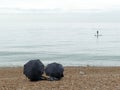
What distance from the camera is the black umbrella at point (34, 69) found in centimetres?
1605

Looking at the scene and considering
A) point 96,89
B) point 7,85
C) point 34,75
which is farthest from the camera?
point 34,75

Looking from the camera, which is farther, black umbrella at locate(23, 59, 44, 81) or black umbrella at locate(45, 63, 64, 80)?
black umbrella at locate(45, 63, 64, 80)

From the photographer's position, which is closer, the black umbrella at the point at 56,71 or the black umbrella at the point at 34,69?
the black umbrella at the point at 34,69

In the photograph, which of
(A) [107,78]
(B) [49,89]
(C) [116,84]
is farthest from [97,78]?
(B) [49,89]

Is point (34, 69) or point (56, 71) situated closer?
point (34, 69)

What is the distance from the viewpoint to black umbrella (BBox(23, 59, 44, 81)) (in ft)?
52.6

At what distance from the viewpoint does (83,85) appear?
1451 centimetres

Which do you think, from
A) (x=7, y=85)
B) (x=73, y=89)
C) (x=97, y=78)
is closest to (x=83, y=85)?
(x=73, y=89)

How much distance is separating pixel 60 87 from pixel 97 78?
2224 millimetres

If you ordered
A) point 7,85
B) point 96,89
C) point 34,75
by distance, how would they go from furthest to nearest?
point 34,75
point 7,85
point 96,89

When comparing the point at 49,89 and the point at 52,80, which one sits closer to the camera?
the point at 49,89

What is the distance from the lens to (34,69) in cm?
1608

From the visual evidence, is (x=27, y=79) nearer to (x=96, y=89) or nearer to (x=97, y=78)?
(x=97, y=78)

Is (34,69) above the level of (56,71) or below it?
above
